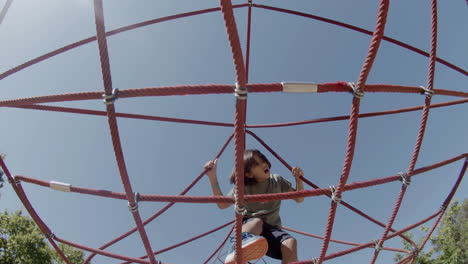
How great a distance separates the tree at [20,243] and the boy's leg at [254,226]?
442 inches

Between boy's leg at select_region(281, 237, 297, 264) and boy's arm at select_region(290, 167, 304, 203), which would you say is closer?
boy's leg at select_region(281, 237, 297, 264)

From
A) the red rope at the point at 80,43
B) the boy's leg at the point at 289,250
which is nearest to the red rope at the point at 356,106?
the boy's leg at the point at 289,250

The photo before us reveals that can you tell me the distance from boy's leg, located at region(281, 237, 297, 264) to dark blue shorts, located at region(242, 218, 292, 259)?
0.06m

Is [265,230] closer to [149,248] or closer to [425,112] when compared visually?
[149,248]

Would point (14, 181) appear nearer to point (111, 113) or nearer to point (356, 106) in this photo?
point (111, 113)

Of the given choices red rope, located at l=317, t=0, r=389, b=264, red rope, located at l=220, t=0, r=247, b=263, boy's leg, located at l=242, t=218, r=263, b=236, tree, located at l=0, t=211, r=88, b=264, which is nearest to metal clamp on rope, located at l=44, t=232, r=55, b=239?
boy's leg, located at l=242, t=218, r=263, b=236

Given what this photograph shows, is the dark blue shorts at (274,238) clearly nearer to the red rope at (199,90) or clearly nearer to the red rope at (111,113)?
the red rope at (111,113)

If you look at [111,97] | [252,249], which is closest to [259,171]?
[252,249]

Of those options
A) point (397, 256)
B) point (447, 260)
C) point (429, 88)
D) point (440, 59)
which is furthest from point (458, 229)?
point (429, 88)

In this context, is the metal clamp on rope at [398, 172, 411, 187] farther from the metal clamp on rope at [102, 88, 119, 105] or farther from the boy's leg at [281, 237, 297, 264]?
the metal clamp on rope at [102, 88, 119, 105]

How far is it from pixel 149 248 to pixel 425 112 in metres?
2.04

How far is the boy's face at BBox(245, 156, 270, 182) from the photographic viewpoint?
12.9 feet

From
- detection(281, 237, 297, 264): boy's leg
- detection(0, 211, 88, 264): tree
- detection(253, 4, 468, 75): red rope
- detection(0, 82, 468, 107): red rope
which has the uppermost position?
detection(0, 211, 88, 264): tree

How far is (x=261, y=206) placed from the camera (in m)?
3.79
